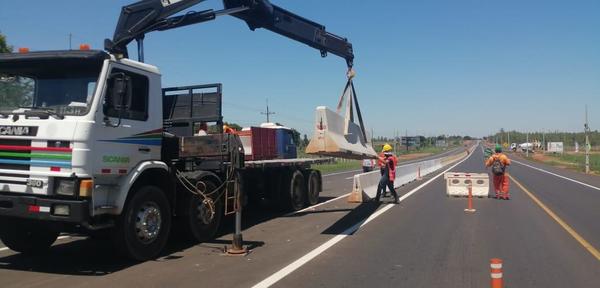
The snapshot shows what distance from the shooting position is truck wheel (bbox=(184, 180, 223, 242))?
928 centimetres

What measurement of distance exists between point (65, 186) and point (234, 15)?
6.12m

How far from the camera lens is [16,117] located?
7145 mm

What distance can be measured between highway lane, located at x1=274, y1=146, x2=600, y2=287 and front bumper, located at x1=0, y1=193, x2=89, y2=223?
263 centimetres

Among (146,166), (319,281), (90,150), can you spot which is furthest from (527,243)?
(90,150)

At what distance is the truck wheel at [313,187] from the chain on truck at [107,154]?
19.1 ft

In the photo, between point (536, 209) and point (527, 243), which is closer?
point (527, 243)

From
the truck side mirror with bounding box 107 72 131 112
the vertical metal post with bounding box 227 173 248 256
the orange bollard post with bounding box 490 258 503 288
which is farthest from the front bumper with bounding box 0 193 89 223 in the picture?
the orange bollard post with bounding box 490 258 503 288

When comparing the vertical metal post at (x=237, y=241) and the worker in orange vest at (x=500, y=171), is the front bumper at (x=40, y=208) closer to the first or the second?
the vertical metal post at (x=237, y=241)

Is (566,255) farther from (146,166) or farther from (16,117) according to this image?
(16,117)

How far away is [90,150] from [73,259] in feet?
6.99

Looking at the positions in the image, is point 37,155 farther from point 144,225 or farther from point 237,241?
point 237,241

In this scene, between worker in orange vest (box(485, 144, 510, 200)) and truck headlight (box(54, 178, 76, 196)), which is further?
worker in orange vest (box(485, 144, 510, 200))

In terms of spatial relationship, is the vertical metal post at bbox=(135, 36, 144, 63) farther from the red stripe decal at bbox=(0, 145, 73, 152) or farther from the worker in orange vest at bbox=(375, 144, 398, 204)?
the worker in orange vest at bbox=(375, 144, 398, 204)

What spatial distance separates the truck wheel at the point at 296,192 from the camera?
47.5ft
